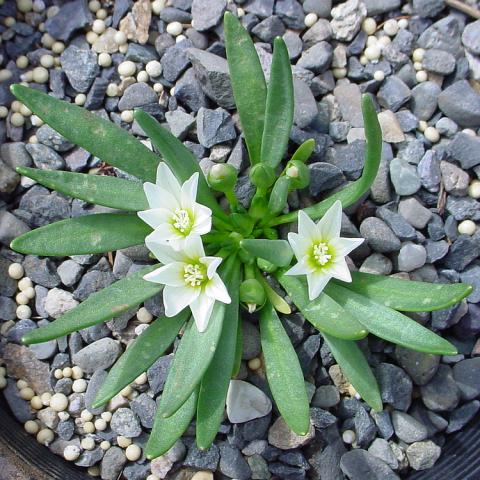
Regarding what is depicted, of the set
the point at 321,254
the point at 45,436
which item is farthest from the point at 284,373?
the point at 45,436

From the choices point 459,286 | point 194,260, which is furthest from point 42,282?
point 459,286

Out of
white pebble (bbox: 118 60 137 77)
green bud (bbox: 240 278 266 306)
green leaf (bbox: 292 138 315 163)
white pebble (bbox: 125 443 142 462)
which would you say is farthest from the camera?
white pebble (bbox: 118 60 137 77)

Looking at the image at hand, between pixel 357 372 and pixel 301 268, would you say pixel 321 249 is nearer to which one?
pixel 301 268

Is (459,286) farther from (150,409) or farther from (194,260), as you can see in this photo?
(150,409)

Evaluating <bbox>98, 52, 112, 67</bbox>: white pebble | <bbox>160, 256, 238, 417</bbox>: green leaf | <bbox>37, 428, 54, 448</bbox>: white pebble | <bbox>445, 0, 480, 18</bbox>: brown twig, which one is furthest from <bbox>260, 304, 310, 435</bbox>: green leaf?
<bbox>445, 0, 480, 18</bbox>: brown twig

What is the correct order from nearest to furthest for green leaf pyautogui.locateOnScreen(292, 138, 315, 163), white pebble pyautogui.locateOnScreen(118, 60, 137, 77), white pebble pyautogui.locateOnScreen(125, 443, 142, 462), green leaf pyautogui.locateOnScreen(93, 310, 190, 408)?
green leaf pyautogui.locateOnScreen(93, 310, 190, 408), green leaf pyautogui.locateOnScreen(292, 138, 315, 163), white pebble pyautogui.locateOnScreen(125, 443, 142, 462), white pebble pyautogui.locateOnScreen(118, 60, 137, 77)

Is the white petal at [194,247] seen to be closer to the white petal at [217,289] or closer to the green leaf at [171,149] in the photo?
the white petal at [217,289]

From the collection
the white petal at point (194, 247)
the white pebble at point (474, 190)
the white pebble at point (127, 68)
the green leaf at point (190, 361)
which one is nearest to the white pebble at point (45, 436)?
the green leaf at point (190, 361)

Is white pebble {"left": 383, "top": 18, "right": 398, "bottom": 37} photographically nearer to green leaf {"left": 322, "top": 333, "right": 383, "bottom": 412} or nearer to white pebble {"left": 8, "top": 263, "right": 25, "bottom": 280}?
green leaf {"left": 322, "top": 333, "right": 383, "bottom": 412}
